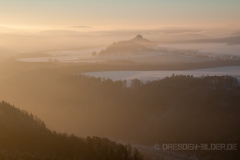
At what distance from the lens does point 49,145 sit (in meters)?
51.2

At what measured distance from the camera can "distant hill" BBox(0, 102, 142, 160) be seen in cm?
4662

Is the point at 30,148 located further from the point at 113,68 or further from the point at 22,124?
the point at 113,68

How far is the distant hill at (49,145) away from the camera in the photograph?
46625 mm

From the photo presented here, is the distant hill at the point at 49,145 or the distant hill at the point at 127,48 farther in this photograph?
the distant hill at the point at 127,48

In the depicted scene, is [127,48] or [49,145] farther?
[127,48]

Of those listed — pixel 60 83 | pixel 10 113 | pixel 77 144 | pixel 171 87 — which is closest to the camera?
pixel 77 144

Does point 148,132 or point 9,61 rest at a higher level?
point 9,61

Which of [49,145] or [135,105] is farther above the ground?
[49,145]

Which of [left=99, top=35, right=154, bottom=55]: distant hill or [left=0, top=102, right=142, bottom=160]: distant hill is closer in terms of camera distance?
[left=0, top=102, right=142, bottom=160]: distant hill

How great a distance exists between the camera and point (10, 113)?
64.6m

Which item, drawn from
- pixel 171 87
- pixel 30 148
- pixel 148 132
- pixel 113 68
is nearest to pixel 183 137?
pixel 148 132

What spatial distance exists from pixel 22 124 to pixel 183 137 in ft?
104

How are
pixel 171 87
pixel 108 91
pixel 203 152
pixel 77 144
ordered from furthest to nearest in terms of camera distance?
pixel 108 91 < pixel 171 87 < pixel 203 152 < pixel 77 144

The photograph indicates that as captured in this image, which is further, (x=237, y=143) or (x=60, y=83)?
(x=60, y=83)
